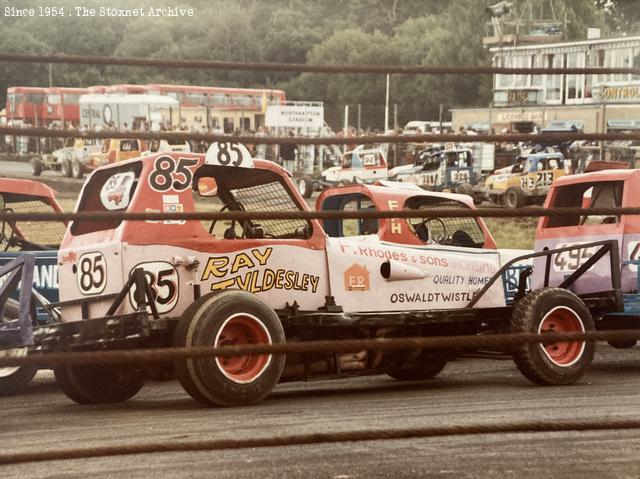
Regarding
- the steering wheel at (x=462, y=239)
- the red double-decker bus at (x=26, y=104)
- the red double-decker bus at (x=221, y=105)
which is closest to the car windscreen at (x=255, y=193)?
the steering wheel at (x=462, y=239)

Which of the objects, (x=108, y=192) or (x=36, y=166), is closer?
(x=108, y=192)

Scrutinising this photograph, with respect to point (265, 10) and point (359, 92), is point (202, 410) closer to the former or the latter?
point (359, 92)

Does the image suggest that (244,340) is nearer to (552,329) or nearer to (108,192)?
(108,192)

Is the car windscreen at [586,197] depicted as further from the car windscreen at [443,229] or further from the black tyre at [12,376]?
the black tyre at [12,376]

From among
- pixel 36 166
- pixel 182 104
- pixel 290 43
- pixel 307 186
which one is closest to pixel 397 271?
pixel 307 186

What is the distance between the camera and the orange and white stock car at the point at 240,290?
6.70 metres

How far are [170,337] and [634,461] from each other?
11.7 feet

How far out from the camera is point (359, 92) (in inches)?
2879

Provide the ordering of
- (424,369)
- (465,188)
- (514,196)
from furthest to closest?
(465,188) < (514,196) < (424,369)

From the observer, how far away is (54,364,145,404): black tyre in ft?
23.8

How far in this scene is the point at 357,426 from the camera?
207 inches

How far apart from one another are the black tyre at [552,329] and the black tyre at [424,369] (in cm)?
86

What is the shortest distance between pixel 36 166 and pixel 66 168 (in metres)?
0.93

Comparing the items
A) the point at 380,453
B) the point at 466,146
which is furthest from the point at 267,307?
the point at 466,146
